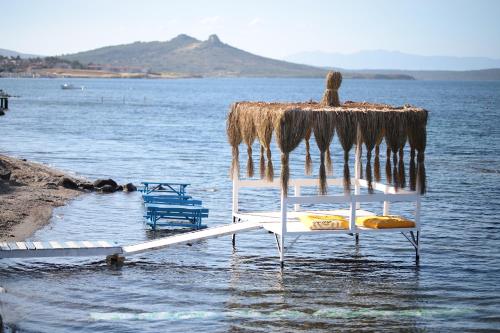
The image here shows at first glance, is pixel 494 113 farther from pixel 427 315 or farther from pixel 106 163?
pixel 427 315

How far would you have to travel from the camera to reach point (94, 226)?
2494 centimetres

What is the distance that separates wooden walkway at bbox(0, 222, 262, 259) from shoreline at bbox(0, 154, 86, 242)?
2.55 meters

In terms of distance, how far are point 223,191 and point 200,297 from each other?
16101mm

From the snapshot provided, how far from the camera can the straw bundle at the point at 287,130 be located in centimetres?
1878

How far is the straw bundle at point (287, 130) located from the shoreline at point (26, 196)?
707 centimetres

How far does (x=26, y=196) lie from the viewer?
27.1 metres

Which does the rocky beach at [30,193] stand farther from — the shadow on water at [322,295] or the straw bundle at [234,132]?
the shadow on water at [322,295]

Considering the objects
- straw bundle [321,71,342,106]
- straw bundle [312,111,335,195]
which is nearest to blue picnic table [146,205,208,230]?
straw bundle [321,71,342,106]

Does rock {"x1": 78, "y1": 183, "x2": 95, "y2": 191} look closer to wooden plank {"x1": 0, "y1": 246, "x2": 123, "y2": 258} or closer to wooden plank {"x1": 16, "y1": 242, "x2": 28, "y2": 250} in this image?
wooden plank {"x1": 0, "y1": 246, "x2": 123, "y2": 258}

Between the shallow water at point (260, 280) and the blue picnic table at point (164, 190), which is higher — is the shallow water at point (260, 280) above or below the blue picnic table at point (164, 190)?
below

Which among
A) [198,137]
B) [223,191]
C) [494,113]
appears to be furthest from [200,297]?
[494,113]

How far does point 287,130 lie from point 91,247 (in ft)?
16.2

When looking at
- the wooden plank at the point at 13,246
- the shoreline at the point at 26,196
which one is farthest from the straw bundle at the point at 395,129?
the shoreline at the point at 26,196

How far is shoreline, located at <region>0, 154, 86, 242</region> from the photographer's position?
75.7 feet
